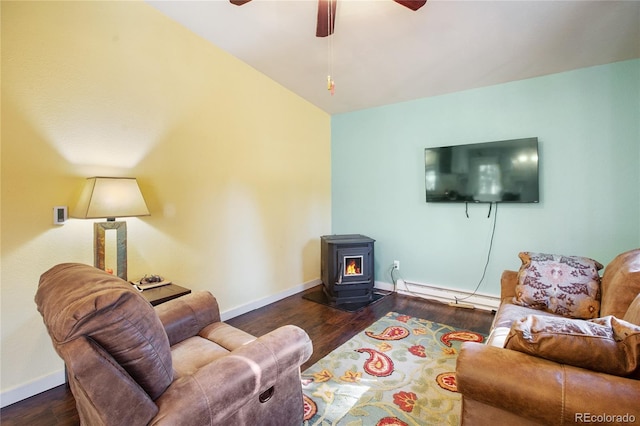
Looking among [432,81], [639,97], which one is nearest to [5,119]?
[432,81]

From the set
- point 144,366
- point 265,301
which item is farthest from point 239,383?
point 265,301

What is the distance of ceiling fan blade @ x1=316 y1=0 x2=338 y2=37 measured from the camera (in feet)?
6.27

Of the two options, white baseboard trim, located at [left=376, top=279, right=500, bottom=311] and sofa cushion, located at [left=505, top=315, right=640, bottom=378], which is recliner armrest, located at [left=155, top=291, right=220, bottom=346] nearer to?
sofa cushion, located at [left=505, top=315, right=640, bottom=378]

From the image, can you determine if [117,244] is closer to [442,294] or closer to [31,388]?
[31,388]

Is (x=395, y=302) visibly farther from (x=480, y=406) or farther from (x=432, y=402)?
(x=480, y=406)

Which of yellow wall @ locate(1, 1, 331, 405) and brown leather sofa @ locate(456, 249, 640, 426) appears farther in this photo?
yellow wall @ locate(1, 1, 331, 405)

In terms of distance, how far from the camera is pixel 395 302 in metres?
3.69

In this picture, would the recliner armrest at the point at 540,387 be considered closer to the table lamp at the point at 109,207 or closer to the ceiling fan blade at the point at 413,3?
the ceiling fan blade at the point at 413,3

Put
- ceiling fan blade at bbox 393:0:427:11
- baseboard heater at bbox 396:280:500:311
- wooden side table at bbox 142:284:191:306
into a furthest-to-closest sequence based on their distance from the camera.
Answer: baseboard heater at bbox 396:280:500:311 → wooden side table at bbox 142:284:191:306 → ceiling fan blade at bbox 393:0:427:11

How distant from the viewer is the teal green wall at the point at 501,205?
2.89 meters

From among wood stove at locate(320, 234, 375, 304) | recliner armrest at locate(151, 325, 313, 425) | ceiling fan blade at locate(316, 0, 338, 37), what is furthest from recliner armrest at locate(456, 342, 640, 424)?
wood stove at locate(320, 234, 375, 304)

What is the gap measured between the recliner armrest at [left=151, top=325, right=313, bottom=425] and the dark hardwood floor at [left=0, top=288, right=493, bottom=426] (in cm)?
89

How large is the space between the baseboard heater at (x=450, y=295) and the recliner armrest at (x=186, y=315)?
2.81 metres

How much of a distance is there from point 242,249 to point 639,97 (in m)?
4.26
